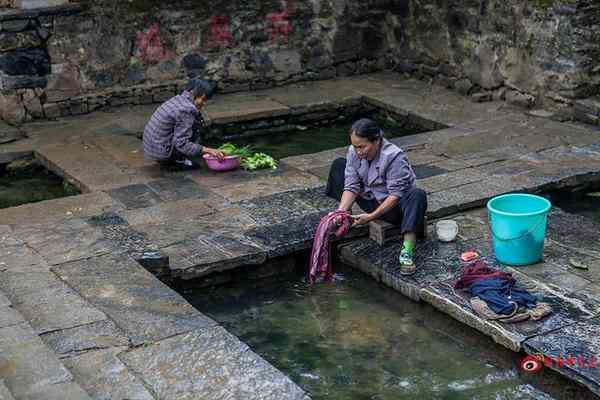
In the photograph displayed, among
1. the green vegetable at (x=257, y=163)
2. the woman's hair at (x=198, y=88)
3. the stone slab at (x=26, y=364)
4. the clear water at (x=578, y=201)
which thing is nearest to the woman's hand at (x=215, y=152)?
the green vegetable at (x=257, y=163)

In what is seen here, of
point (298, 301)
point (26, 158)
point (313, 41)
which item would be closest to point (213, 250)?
point (298, 301)

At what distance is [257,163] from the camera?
916 centimetres

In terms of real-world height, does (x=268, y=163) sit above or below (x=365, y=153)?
below

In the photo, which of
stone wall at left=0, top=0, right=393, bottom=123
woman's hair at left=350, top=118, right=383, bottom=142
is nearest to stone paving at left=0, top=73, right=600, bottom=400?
stone wall at left=0, top=0, right=393, bottom=123

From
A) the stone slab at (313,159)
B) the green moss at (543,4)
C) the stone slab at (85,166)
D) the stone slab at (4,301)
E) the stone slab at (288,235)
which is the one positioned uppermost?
the green moss at (543,4)

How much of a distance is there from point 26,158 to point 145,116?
1694 mm

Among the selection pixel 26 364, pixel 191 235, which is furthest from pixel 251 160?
pixel 26 364

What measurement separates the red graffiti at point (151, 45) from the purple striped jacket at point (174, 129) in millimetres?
2595

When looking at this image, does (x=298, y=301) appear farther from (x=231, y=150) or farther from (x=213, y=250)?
(x=231, y=150)

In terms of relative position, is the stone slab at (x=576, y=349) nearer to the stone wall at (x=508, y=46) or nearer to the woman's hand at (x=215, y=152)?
the woman's hand at (x=215, y=152)

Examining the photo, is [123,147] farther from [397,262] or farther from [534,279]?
[534,279]

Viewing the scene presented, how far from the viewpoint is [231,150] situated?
9234mm

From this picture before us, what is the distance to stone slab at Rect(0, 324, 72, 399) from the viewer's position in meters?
4.91

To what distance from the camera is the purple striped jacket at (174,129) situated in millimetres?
8781
